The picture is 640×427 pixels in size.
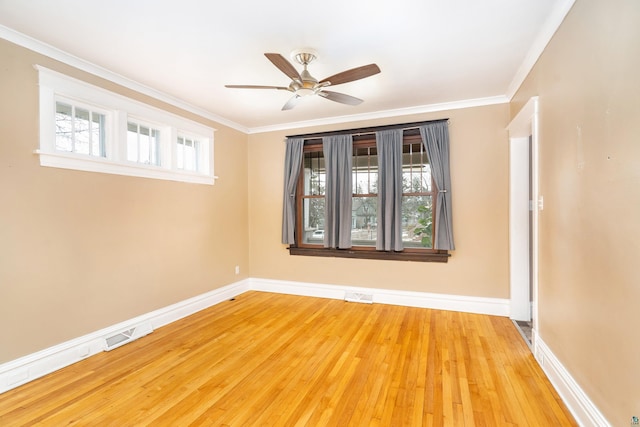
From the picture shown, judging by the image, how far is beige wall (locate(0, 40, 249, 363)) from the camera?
91.4 inches

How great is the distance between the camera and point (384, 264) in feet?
14.1

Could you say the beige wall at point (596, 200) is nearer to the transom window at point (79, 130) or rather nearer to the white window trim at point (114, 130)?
the white window trim at point (114, 130)

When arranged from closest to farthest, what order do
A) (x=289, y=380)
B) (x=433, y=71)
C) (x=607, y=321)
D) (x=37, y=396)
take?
(x=607, y=321) < (x=37, y=396) < (x=289, y=380) < (x=433, y=71)

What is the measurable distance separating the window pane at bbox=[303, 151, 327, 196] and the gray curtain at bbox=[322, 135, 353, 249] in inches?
10.1

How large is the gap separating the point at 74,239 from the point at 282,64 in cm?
250

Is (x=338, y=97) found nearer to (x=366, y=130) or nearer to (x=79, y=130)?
(x=366, y=130)

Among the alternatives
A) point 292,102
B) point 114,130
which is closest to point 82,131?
point 114,130

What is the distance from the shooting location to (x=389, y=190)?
4152mm

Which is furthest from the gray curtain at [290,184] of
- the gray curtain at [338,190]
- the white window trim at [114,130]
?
the white window trim at [114,130]

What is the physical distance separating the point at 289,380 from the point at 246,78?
9.88 feet

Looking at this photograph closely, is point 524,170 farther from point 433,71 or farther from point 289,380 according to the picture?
point 289,380

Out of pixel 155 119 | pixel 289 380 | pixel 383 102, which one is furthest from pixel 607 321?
pixel 155 119

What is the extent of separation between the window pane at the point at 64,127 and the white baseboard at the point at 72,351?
5.94 feet

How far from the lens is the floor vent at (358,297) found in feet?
14.2
